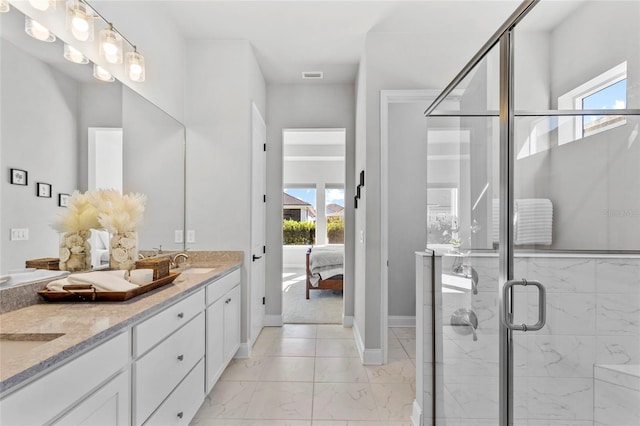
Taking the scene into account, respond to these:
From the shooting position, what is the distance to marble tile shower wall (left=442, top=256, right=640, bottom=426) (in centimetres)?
130

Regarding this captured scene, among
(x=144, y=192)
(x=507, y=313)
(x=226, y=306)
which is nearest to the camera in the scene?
(x=507, y=313)

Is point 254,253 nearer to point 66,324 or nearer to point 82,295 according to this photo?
point 82,295

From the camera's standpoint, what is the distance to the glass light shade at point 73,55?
1.64 metres

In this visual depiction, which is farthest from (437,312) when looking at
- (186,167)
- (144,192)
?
(186,167)

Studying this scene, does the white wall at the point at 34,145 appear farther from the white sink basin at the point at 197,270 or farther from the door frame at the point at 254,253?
the door frame at the point at 254,253

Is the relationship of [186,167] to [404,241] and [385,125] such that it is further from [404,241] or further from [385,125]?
[404,241]

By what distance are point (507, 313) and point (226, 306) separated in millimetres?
2037

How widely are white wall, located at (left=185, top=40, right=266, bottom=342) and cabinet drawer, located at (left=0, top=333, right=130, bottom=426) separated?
5.96 feet

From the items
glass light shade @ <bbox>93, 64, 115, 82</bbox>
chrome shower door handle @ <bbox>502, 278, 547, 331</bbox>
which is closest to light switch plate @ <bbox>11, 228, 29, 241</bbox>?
glass light shade @ <bbox>93, 64, 115, 82</bbox>

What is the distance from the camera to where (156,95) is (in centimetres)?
254

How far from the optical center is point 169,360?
5.36 feet

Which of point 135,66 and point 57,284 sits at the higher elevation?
point 135,66

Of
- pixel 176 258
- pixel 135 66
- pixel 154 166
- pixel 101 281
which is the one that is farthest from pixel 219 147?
pixel 101 281

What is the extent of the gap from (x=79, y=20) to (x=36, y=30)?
0.31 m
